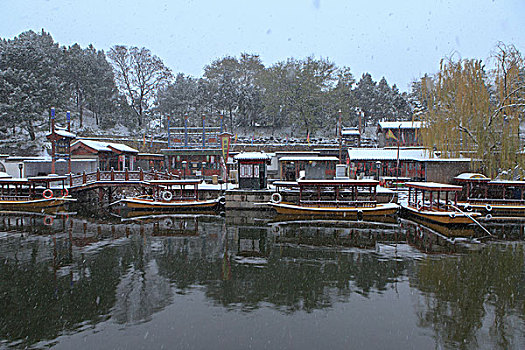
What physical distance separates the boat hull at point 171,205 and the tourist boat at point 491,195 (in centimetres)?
1796

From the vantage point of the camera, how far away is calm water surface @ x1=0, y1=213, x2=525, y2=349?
7.72 meters

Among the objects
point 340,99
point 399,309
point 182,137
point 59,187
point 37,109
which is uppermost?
point 340,99

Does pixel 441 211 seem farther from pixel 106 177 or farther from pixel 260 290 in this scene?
pixel 106 177

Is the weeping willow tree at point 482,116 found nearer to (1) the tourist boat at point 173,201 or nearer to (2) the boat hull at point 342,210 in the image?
(2) the boat hull at point 342,210

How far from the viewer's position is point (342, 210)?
22.2 m

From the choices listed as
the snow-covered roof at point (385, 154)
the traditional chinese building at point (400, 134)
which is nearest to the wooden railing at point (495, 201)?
the snow-covered roof at point (385, 154)

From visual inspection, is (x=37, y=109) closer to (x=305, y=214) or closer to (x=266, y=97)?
(x=266, y=97)

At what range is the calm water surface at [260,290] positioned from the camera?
772cm

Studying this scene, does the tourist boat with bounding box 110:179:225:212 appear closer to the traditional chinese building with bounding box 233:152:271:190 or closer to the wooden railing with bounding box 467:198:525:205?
the traditional chinese building with bounding box 233:152:271:190

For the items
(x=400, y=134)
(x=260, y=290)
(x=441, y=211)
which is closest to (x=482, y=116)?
(x=441, y=211)

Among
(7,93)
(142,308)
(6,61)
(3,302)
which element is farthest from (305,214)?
(6,61)

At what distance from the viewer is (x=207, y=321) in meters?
8.45

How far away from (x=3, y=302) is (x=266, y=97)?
4849cm

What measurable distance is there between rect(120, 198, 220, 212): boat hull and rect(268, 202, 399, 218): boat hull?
560 cm
